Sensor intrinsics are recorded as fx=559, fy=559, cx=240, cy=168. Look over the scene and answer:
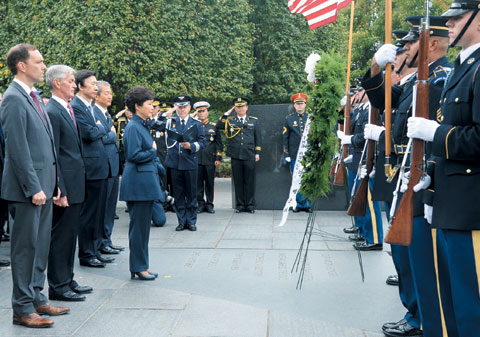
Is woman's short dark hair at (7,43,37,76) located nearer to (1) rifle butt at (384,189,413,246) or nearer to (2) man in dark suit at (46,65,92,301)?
(2) man in dark suit at (46,65,92,301)

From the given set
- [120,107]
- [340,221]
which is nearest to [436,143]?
[340,221]

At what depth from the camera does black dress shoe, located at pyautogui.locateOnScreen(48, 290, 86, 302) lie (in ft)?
17.4

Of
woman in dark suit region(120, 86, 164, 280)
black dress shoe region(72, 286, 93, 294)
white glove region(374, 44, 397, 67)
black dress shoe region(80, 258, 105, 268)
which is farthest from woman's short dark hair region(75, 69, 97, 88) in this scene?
white glove region(374, 44, 397, 67)

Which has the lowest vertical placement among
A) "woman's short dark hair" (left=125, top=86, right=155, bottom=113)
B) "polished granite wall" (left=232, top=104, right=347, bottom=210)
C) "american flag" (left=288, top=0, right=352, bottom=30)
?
"polished granite wall" (left=232, top=104, right=347, bottom=210)

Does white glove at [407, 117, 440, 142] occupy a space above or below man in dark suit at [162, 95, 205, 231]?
above

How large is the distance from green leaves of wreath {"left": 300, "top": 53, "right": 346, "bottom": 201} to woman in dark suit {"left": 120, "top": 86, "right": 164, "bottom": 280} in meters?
1.65

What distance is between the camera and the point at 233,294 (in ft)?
18.3

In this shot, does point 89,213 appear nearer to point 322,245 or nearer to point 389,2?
point 322,245

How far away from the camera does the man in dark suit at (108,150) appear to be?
7.17 m

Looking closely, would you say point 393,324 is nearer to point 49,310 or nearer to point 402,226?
point 402,226

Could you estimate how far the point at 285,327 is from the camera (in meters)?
4.57

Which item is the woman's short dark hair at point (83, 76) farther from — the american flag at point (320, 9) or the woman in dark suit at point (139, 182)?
the american flag at point (320, 9)

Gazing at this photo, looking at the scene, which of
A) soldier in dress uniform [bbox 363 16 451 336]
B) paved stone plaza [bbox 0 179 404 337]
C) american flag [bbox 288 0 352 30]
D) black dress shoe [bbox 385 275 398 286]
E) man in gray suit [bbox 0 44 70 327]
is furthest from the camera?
american flag [bbox 288 0 352 30]

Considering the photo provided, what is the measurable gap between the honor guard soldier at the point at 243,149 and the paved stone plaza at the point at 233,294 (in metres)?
3.14
